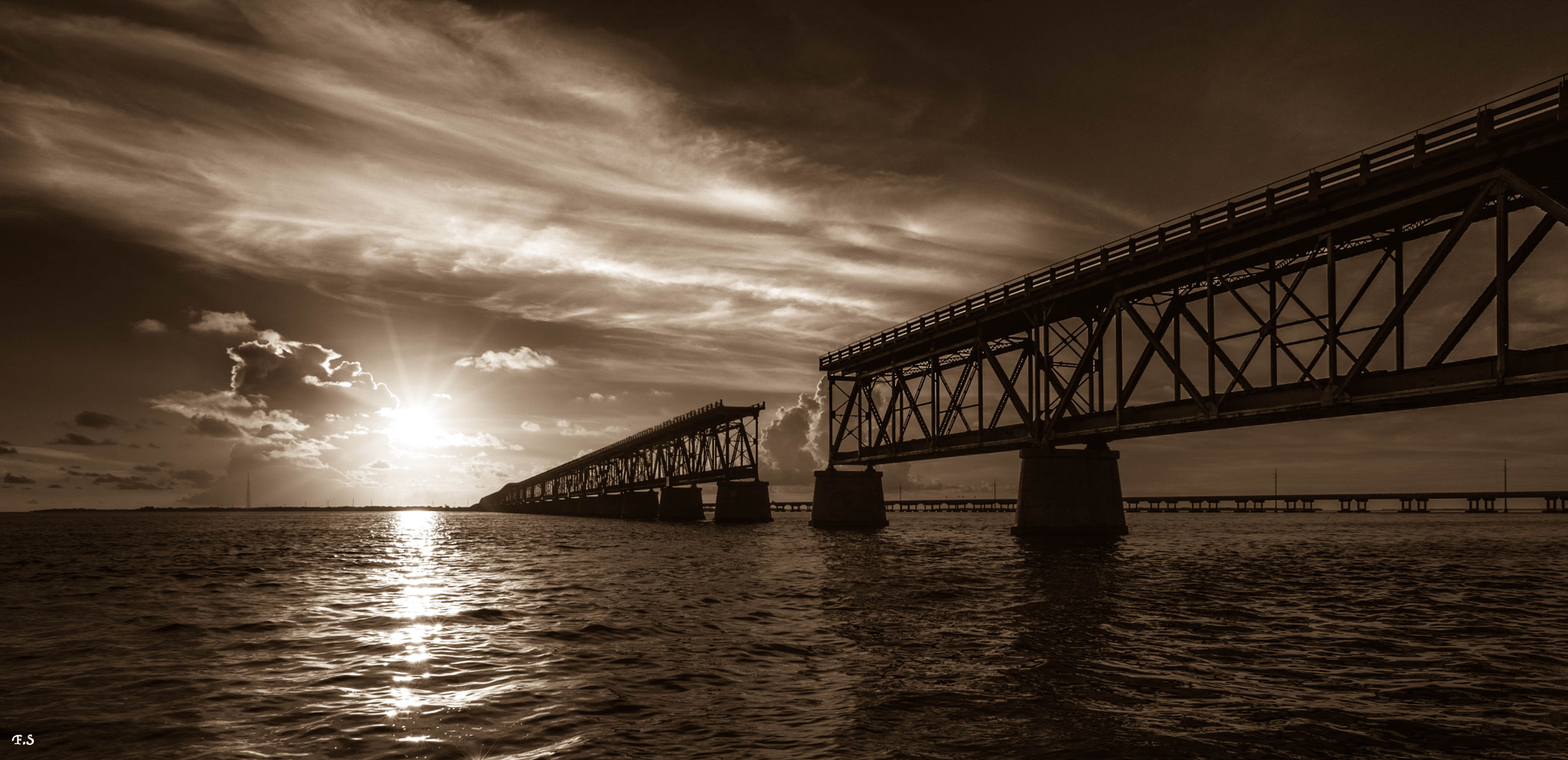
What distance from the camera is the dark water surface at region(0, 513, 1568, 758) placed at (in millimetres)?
9938

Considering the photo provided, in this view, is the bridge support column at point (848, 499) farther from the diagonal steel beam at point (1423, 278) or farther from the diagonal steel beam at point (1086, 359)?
the diagonal steel beam at point (1423, 278)

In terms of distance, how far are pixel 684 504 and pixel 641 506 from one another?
23244mm

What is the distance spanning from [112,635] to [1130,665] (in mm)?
20033

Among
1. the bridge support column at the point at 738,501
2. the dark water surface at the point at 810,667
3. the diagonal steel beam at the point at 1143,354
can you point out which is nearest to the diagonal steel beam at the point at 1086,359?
the diagonal steel beam at the point at 1143,354

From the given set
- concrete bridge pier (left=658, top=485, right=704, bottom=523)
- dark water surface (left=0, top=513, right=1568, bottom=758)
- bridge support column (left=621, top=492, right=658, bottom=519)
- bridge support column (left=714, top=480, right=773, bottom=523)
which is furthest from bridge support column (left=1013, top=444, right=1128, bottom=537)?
bridge support column (left=621, top=492, right=658, bottom=519)

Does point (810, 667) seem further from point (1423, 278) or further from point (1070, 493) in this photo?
point (1070, 493)

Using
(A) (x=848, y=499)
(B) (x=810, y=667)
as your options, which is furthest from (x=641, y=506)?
(B) (x=810, y=667)

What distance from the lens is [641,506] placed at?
459ft

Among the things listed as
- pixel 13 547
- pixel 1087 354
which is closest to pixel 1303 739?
pixel 1087 354

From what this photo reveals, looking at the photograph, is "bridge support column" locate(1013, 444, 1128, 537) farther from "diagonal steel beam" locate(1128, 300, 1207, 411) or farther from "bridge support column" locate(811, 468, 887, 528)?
"bridge support column" locate(811, 468, 887, 528)

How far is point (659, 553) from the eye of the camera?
47.4 m

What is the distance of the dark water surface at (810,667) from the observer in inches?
391

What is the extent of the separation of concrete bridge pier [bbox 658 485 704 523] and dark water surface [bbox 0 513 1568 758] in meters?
87.4

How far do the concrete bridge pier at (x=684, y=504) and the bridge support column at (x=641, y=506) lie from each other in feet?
50.5
